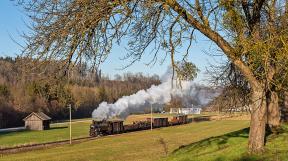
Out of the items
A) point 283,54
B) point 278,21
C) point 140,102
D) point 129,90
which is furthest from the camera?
point 129,90

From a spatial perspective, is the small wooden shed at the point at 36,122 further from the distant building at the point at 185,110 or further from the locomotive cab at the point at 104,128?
the distant building at the point at 185,110

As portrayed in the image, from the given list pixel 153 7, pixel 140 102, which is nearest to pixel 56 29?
pixel 153 7

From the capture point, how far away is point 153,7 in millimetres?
11570

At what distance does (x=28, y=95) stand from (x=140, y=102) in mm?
21513

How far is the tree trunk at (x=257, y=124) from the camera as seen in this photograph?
11852mm

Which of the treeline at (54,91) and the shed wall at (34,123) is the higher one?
the treeline at (54,91)

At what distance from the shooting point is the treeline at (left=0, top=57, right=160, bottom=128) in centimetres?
1062

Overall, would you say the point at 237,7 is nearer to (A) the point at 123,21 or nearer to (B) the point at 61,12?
(A) the point at 123,21

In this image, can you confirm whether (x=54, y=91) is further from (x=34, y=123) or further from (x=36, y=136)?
(x=34, y=123)

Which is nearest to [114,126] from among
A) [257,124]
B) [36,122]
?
[36,122]

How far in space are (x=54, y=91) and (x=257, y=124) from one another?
5.42 metres

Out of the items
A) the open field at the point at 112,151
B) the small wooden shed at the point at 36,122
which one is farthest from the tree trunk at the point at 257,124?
the small wooden shed at the point at 36,122

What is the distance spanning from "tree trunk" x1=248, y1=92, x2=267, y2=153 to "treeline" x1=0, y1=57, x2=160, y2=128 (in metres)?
4.26

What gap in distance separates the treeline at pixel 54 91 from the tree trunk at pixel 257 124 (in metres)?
4.26
